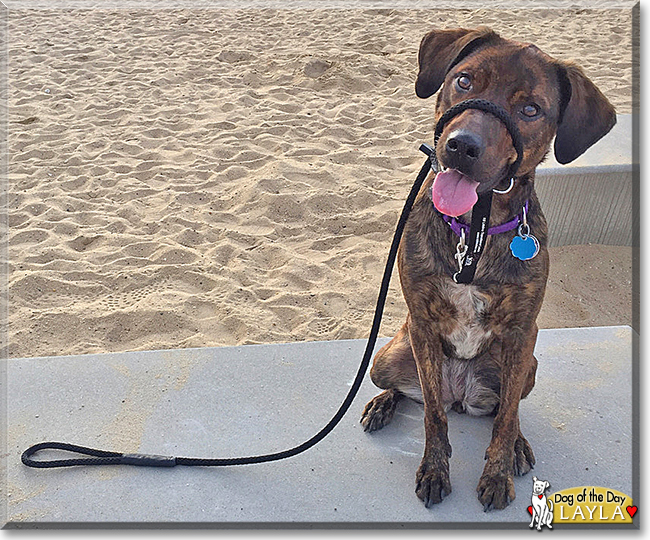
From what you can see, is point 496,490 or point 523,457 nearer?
point 496,490

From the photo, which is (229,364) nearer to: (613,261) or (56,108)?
(613,261)

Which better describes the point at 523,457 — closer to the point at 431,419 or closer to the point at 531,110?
the point at 431,419

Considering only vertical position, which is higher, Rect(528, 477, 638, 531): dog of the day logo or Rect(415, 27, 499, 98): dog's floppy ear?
Rect(415, 27, 499, 98): dog's floppy ear

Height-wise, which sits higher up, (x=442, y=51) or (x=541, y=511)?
(x=442, y=51)

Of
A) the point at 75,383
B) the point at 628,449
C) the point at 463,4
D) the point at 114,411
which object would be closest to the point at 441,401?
the point at 628,449

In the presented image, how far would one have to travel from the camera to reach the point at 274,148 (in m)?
5.84

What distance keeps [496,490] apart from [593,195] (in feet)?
8.21

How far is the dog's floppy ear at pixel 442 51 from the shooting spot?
2025mm

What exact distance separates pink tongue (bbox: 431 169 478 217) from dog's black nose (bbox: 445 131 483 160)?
3.0 inches

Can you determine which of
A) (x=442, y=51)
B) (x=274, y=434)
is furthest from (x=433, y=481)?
(x=442, y=51)

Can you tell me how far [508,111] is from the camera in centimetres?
185

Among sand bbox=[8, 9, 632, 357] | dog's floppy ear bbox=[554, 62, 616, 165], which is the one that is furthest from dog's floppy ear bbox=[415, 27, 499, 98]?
sand bbox=[8, 9, 632, 357]

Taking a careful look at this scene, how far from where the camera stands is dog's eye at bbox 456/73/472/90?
192 centimetres

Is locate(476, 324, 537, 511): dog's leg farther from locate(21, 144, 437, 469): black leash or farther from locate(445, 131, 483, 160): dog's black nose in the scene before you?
locate(445, 131, 483, 160): dog's black nose
